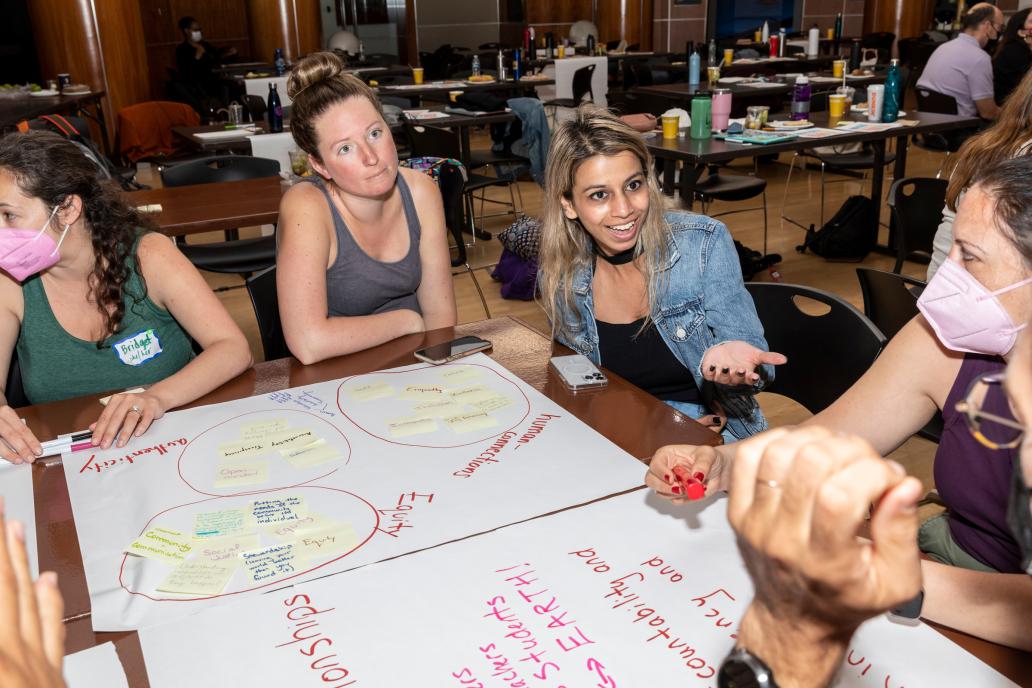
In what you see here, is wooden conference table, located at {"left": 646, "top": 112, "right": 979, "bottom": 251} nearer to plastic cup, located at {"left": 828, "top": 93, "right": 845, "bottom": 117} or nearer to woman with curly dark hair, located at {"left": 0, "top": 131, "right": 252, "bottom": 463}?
plastic cup, located at {"left": 828, "top": 93, "right": 845, "bottom": 117}

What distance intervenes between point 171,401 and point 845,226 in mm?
4481

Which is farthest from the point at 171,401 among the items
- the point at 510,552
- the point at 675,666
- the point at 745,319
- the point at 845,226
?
the point at 845,226

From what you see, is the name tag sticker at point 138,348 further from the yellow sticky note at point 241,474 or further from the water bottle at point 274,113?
the water bottle at point 274,113

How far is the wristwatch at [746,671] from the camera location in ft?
1.86

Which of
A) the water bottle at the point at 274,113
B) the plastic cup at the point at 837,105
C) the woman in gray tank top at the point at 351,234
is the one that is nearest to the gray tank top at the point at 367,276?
the woman in gray tank top at the point at 351,234

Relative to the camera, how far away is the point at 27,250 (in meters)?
1.71

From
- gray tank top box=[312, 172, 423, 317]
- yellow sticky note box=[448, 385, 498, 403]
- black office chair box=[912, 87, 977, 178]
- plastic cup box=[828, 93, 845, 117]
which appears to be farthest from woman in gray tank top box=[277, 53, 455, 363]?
black office chair box=[912, 87, 977, 178]

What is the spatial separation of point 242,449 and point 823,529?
45.1 inches

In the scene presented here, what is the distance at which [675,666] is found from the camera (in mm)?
896

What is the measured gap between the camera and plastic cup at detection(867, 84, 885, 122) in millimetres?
4672

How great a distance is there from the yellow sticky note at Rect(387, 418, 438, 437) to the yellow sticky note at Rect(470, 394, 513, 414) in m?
0.10

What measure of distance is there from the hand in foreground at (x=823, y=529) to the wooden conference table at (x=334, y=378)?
0.73 metres

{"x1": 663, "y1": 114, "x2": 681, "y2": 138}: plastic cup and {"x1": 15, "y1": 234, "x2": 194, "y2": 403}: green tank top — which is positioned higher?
{"x1": 663, "y1": 114, "x2": 681, "y2": 138}: plastic cup

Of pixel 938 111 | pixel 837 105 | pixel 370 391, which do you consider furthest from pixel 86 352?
pixel 938 111
